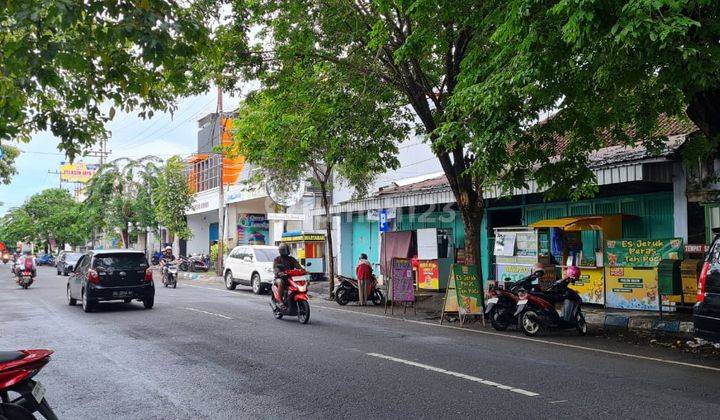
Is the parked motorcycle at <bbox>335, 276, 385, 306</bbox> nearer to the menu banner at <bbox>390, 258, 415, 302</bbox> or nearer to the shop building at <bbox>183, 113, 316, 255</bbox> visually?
the menu banner at <bbox>390, 258, 415, 302</bbox>

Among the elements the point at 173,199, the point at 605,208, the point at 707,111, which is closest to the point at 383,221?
the point at 605,208

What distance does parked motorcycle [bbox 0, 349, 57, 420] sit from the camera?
4273mm

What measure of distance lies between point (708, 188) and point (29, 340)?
45.9 feet

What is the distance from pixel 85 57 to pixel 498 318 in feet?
28.7

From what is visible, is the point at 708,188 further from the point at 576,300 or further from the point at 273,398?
the point at 273,398

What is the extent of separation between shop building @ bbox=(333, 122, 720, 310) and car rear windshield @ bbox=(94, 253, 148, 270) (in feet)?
30.1

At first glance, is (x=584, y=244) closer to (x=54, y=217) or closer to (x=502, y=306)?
(x=502, y=306)

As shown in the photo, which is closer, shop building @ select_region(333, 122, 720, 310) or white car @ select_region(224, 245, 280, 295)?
shop building @ select_region(333, 122, 720, 310)

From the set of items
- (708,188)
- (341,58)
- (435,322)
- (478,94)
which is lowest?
(435,322)

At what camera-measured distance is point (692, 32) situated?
7.32 meters

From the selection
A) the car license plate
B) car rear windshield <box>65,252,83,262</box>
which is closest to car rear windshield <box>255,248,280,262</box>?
the car license plate

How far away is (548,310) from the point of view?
11.1 metres

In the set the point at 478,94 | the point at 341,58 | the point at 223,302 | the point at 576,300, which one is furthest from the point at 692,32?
the point at 223,302

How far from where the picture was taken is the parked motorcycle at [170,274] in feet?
80.2
